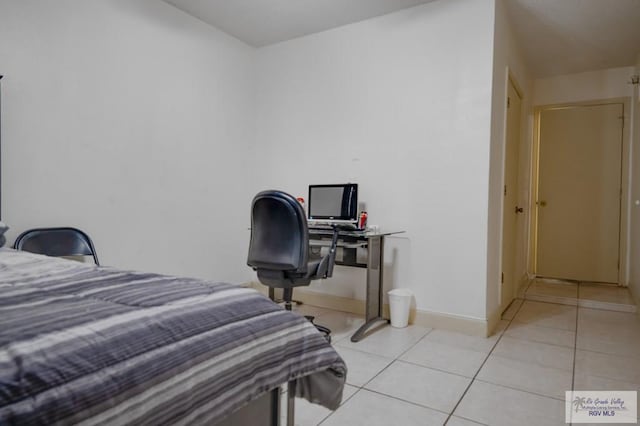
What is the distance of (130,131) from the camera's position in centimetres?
290

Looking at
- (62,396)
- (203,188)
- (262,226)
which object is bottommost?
(62,396)

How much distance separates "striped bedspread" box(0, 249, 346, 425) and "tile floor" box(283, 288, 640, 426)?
0.88 m

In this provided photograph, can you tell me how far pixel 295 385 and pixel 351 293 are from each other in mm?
2471

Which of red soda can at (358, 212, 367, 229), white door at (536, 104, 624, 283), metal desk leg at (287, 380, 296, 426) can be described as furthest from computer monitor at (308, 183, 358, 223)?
white door at (536, 104, 624, 283)

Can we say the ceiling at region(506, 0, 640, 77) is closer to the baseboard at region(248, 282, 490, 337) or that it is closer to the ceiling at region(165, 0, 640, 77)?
the ceiling at region(165, 0, 640, 77)

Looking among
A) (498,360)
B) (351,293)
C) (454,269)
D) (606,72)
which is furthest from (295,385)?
(606,72)

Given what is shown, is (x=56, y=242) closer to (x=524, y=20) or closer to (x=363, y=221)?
(x=363, y=221)

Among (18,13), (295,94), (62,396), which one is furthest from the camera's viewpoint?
(295,94)

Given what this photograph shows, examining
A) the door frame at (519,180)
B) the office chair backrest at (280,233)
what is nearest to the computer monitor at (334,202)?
the office chair backrest at (280,233)

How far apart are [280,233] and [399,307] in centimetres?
120

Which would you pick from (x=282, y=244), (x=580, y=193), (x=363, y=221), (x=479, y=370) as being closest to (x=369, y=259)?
(x=363, y=221)

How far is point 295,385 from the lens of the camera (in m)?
1.10

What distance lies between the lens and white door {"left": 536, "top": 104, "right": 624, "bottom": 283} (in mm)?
4605

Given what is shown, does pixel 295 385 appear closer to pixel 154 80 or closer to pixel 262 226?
pixel 262 226
